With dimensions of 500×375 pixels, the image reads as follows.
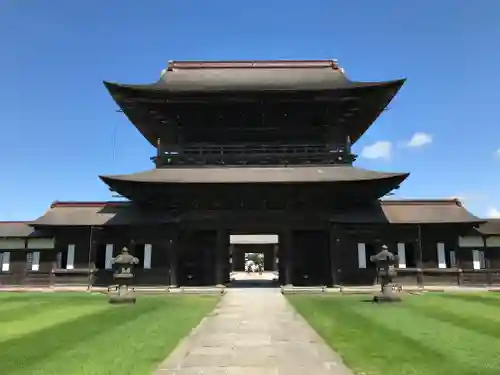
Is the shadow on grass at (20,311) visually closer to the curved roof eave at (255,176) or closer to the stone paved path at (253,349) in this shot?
the stone paved path at (253,349)

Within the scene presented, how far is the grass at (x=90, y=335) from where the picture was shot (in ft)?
24.4

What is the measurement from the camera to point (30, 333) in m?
10.8

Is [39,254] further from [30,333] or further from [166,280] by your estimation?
[30,333]

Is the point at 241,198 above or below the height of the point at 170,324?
above

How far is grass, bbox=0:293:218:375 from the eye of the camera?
7430 millimetres

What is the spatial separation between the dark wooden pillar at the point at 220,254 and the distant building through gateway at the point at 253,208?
0.06 meters

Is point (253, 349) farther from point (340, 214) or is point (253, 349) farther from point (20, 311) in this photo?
point (340, 214)

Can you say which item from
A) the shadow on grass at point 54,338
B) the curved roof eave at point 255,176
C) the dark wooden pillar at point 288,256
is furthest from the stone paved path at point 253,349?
the curved roof eave at point 255,176

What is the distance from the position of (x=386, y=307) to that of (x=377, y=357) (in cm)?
887

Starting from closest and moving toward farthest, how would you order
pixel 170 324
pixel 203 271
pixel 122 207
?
1. pixel 170 324
2. pixel 203 271
3. pixel 122 207

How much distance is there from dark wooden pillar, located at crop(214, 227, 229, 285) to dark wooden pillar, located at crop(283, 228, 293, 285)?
12.1 ft

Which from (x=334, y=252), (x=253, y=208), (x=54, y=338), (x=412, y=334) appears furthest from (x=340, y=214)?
(x=54, y=338)

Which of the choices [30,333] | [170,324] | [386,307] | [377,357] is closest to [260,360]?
[377,357]

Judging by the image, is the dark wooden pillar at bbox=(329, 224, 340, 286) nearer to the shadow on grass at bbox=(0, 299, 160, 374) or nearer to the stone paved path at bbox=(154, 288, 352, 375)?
the stone paved path at bbox=(154, 288, 352, 375)
